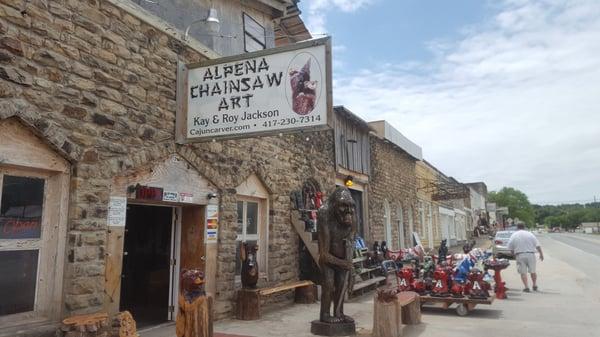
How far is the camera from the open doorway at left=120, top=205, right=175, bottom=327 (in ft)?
26.0

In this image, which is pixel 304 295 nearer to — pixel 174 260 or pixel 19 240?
pixel 174 260

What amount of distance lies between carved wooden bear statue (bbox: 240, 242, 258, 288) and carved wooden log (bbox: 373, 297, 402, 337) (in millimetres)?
2571

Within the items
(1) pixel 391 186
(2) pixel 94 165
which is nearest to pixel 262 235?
(2) pixel 94 165

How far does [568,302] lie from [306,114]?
6938 millimetres

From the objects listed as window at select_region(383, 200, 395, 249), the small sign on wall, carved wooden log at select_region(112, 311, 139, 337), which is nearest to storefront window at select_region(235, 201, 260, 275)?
the small sign on wall

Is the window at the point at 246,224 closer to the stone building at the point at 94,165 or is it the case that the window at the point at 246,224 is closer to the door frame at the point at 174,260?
the stone building at the point at 94,165

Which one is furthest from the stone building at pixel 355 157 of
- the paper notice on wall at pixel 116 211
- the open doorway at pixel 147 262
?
the paper notice on wall at pixel 116 211

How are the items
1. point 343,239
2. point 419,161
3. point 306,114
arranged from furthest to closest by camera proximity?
point 419,161 → point 343,239 → point 306,114

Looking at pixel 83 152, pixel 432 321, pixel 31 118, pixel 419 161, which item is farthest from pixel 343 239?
pixel 419 161

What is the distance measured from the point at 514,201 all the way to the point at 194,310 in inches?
3852

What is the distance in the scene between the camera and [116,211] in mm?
5605

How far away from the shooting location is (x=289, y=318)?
777cm

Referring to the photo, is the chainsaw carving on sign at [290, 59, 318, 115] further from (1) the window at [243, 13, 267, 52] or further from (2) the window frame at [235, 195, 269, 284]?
(1) the window at [243, 13, 267, 52]

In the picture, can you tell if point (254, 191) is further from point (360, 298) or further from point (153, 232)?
point (360, 298)
